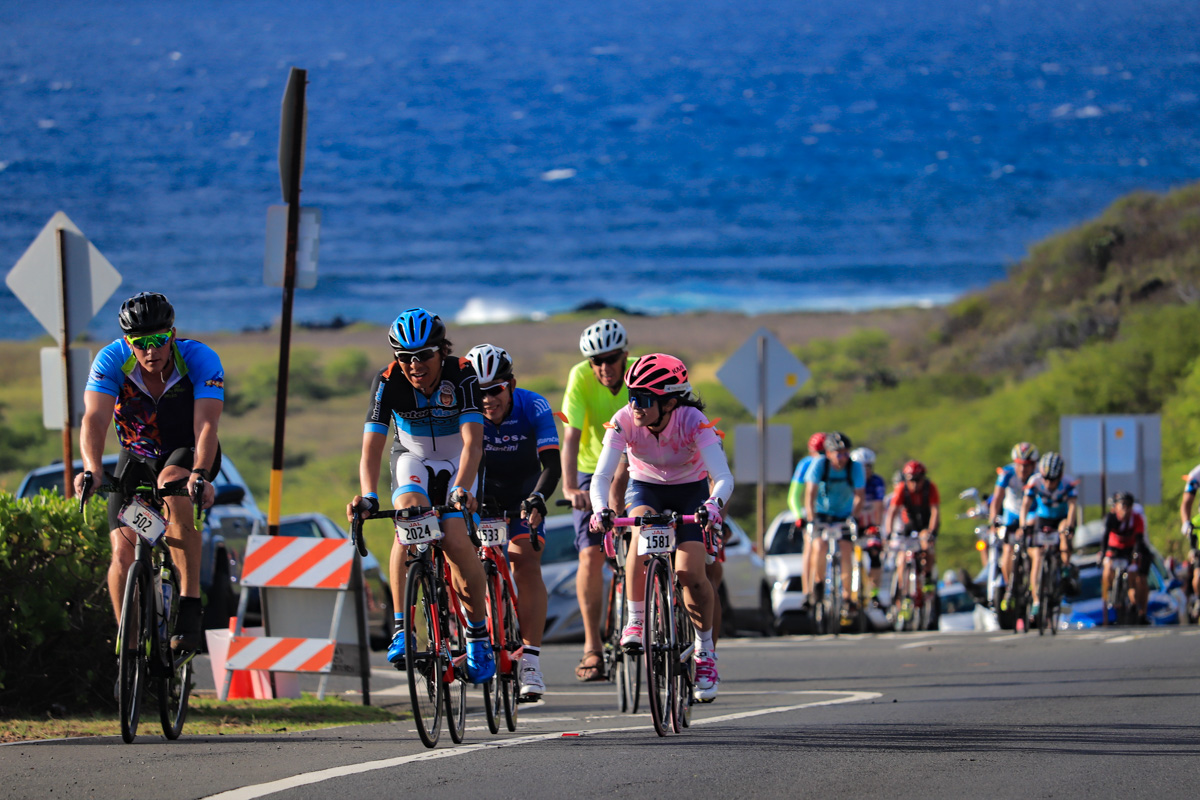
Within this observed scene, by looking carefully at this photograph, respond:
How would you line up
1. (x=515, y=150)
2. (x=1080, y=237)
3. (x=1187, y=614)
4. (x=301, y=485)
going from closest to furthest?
(x=1187, y=614) < (x=301, y=485) < (x=1080, y=237) < (x=515, y=150)

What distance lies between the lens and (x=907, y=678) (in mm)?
12375

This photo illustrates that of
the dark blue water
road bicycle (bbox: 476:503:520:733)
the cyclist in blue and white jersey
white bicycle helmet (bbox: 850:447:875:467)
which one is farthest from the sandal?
the dark blue water

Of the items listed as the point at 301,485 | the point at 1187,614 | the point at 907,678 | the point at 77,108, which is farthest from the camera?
the point at 77,108

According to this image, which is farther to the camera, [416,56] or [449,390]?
[416,56]

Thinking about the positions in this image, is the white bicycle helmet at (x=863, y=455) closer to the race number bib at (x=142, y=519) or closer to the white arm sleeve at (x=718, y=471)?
the white arm sleeve at (x=718, y=471)

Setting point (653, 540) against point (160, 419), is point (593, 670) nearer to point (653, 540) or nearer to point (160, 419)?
point (653, 540)

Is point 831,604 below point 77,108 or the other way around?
below

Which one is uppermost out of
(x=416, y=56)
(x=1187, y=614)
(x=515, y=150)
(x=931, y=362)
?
(x=416, y=56)

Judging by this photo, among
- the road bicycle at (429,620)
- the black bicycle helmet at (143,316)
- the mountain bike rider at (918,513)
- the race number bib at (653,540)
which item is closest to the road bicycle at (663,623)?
the race number bib at (653,540)

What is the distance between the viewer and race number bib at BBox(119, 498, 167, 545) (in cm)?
770

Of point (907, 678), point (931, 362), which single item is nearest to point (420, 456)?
point (907, 678)

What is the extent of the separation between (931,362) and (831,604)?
2018 inches

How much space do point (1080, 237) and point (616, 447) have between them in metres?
61.4

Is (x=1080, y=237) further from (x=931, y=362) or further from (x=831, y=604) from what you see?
(x=831, y=604)
